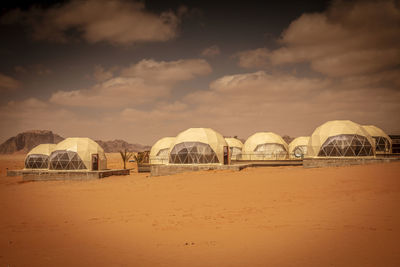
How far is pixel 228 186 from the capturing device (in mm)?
14492

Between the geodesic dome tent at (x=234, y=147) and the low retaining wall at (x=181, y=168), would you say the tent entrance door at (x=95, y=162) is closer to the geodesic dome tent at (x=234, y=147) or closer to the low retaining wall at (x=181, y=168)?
the low retaining wall at (x=181, y=168)

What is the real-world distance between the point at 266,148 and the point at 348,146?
1414cm

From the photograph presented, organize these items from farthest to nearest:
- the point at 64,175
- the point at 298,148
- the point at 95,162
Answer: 1. the point at 298,148
2. the point at 95,162
3. the point at 64,175

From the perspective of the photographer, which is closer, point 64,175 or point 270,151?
point 64,175

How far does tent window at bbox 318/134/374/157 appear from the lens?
1002 inches

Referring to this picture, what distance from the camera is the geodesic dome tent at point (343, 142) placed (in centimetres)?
2552

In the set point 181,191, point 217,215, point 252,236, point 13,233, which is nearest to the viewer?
point 252,236

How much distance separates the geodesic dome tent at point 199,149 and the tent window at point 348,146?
9.25m

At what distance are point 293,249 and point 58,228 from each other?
251 inches

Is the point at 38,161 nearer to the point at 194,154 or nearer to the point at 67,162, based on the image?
the point at 67,162

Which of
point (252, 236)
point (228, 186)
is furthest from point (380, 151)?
point (252, 236)

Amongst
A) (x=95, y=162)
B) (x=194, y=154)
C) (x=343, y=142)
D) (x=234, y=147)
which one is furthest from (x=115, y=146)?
(x=343, y=142)

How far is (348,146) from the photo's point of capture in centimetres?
2558

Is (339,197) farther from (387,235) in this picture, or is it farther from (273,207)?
(387,235)
